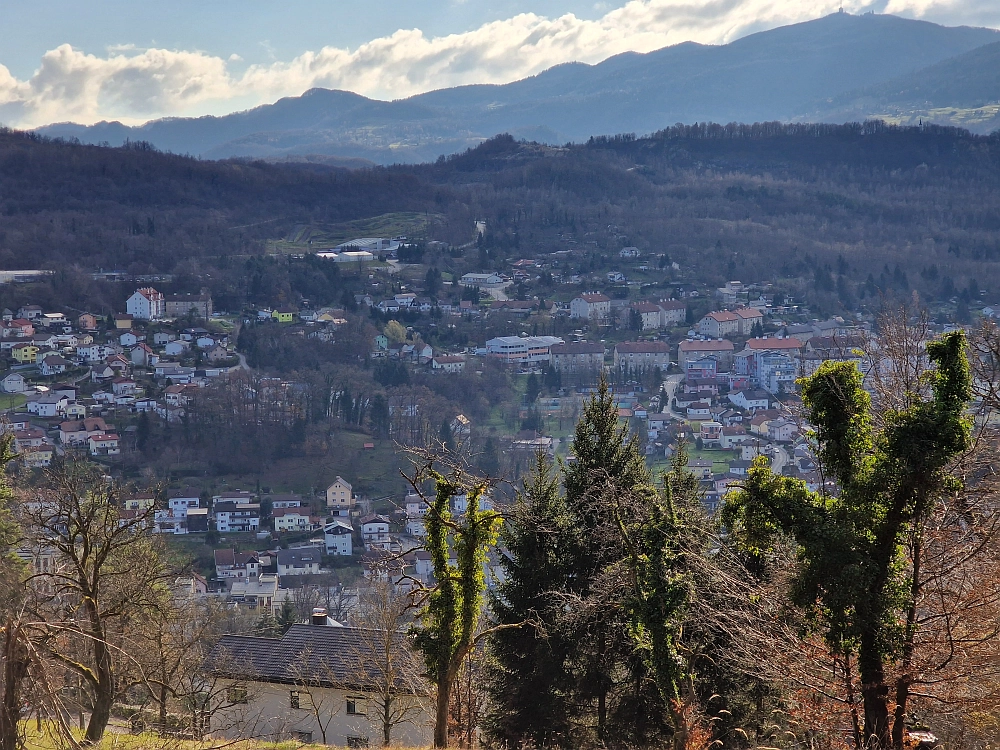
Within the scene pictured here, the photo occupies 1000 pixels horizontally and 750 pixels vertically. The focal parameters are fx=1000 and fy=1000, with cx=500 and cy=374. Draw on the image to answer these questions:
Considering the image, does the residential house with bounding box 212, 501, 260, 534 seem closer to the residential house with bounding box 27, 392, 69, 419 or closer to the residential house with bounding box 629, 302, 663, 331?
the residential house with bounding box 27, 392, 69, 419

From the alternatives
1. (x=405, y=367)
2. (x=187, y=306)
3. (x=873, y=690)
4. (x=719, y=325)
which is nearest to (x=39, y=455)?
(x=405, y=367)

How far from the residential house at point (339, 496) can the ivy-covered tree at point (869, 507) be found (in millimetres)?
46549

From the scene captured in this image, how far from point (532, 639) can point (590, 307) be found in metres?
87.1

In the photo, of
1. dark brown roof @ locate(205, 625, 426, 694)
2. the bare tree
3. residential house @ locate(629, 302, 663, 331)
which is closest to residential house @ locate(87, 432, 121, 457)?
the bare tree

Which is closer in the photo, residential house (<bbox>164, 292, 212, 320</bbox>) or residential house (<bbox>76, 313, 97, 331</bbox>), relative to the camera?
residential house (<bbox>76, 313, 97, 331</bbox>)

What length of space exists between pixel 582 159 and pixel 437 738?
142821mm

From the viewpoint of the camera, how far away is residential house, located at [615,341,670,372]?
270 feet

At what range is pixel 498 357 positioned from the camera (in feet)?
277

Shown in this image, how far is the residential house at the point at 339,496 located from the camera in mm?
54175

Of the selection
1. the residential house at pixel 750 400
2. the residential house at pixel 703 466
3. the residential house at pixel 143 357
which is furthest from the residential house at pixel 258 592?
the residential house at pixel 750 400

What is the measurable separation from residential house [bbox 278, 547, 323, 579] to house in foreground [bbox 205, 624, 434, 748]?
26327 millimetres

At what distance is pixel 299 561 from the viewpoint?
4628 cm

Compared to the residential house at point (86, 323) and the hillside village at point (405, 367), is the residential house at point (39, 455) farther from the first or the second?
the residential house at point (86, 323)

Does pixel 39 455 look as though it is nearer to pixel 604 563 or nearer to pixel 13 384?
pixel 13 384
